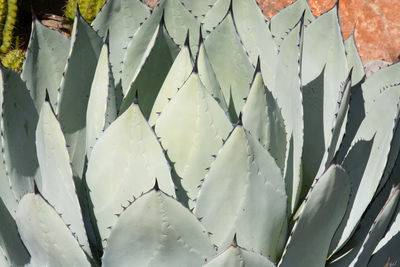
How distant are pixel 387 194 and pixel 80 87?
0.87 m

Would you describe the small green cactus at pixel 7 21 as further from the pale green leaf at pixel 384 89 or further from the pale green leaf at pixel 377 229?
the pale green leaf at pixel 377 229

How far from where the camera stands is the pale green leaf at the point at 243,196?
132 cm

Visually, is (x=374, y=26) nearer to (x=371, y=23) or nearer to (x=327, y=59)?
(x=371, y=23)

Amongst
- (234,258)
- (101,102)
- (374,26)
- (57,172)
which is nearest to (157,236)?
(234,258)

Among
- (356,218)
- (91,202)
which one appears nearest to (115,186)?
(91,202)

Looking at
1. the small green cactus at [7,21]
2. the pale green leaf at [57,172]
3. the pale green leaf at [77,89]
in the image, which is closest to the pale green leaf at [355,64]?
the pale green leaf at [77,89]

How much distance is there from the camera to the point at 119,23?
6.26ft

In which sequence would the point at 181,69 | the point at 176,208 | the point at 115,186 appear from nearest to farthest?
the point at 176,208 → the point at 115,186 → the point at 181,69

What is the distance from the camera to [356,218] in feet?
5.31

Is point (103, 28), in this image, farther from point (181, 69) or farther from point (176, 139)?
point (176, 139)

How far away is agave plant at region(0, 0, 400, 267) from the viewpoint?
1.34 meters

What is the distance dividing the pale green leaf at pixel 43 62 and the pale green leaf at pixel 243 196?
25.8 inches

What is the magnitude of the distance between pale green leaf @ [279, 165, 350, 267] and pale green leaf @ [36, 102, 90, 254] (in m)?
0.48

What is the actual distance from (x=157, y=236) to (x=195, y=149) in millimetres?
225
